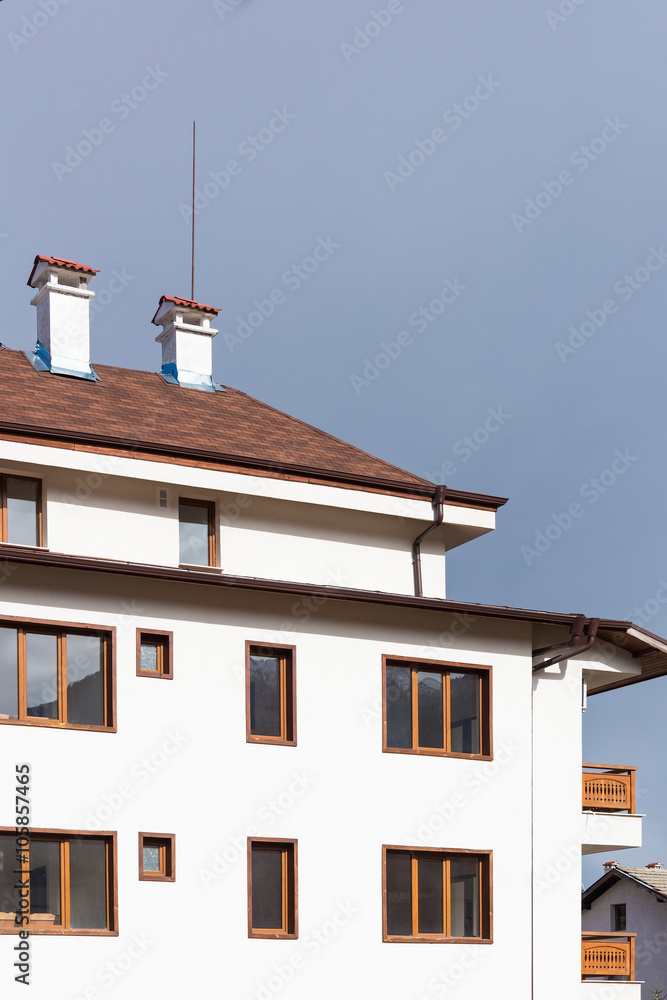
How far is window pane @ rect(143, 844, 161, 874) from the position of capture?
2061cm

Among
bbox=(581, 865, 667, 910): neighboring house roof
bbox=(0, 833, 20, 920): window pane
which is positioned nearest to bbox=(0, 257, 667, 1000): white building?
bbox=(0, 833, 20, 920): window pane

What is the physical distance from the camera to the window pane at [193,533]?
23.8m

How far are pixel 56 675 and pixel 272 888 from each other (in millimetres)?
4666

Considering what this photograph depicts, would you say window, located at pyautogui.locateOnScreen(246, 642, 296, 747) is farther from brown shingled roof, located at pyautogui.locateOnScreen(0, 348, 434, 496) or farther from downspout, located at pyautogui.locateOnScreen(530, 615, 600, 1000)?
downspout, located at pyautogui.locateOnScreen(530, 615, 600, 1000)

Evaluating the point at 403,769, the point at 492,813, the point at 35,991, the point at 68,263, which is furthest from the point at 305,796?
the point at 68,263

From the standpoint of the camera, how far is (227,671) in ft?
71.8

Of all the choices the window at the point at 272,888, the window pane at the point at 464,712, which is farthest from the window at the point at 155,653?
the window pane at the point at 464,712

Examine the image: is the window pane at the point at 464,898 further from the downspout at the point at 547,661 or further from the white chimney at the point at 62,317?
the white chimney at the point at 62,317

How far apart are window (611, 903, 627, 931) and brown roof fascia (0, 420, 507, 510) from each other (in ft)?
89.5

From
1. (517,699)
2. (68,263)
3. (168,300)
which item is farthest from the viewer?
(168,300)

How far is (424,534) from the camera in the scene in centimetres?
2564

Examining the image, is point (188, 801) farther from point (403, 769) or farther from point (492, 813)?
point (492, 813)

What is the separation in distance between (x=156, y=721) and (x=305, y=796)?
8.90 feet

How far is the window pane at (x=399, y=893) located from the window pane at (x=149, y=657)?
484cm
